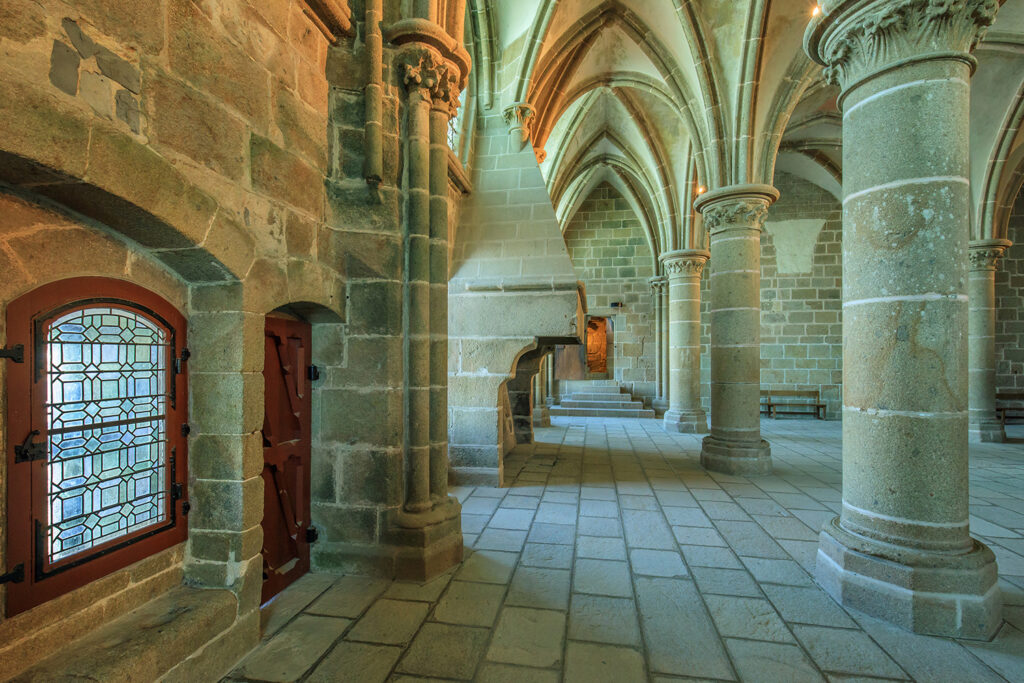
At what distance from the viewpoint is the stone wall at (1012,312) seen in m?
9.95

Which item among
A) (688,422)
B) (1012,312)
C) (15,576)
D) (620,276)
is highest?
(620,276)

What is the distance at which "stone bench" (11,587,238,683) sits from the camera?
1.48 meters

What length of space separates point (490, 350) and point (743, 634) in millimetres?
2945

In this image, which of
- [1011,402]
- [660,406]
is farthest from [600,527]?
[1011,402]

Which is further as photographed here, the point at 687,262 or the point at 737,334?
the point at 687,262

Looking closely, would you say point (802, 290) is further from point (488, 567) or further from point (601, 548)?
point (488, 567)

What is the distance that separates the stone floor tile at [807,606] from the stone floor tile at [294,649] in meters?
2.17

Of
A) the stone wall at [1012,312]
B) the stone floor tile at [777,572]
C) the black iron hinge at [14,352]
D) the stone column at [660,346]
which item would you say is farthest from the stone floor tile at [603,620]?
the stone wall at [1012,312]

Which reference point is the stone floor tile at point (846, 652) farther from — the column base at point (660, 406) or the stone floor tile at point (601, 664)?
the column base at point (660, 406)

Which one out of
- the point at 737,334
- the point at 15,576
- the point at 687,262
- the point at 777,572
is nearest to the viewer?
the point at 15,576

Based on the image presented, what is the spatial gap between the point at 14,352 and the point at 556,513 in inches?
132

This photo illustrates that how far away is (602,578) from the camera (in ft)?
8.86

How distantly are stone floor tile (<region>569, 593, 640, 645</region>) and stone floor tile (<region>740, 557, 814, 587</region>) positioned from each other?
0.90 metres

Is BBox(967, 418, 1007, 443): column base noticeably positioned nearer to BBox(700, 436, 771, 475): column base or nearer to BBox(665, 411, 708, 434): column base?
BBox(665, 411, 708, 434): column base
